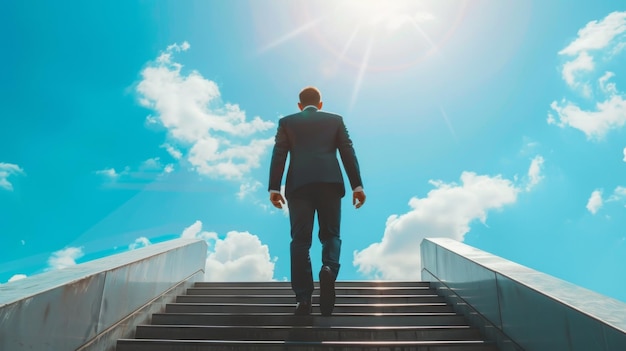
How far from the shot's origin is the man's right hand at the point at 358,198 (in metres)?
4.11

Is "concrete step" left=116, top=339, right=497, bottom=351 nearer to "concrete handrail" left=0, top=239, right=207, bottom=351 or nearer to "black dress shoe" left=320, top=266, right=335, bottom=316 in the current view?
"concrete handrail" left=0, top=239, right=207, bottom=351

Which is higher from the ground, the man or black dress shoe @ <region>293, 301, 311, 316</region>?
the man

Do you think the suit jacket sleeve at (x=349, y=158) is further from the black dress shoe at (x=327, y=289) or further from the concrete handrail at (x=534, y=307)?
the concrete handrail at (x=534, y=307)

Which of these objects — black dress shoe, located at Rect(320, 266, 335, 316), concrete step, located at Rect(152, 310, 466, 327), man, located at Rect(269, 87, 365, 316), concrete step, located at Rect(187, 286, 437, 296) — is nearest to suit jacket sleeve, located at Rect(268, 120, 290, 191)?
man, located at Rect(269, 87, 365, 316)

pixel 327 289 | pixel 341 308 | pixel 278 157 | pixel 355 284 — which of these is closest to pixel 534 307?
pixel 327 289

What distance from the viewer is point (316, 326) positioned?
3.77 metres

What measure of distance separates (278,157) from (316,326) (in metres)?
1.48

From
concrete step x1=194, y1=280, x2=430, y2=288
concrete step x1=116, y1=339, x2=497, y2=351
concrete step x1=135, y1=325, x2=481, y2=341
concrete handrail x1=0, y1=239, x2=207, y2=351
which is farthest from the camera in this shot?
concrete step x1=194, y1=280, x2=430, y2=288

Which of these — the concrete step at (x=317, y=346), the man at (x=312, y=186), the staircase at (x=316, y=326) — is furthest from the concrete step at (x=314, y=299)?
the concrete step at (x=317, y=346)

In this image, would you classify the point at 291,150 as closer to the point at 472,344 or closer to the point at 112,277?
the point at 112,277

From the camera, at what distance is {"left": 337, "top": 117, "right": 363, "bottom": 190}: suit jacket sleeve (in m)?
4.16

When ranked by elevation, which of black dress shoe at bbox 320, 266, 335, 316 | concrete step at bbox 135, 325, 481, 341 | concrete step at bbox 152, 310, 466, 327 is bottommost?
concrete step at bbox 135, 325, 481, 341

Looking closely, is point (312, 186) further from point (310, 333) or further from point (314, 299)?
point (314, 299)

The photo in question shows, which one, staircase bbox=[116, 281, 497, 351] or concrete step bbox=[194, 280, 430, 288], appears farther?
concrete step bbox=[194, 280, 430, 288]
